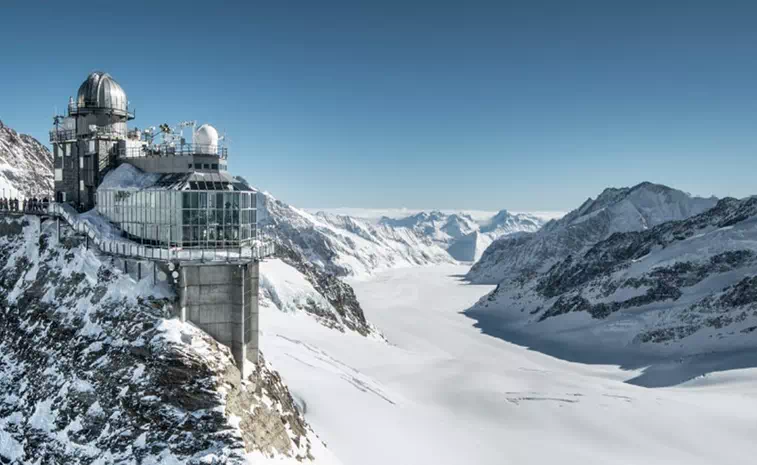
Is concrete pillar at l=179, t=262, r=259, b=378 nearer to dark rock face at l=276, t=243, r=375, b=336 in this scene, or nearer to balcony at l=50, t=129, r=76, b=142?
balcony at l=50, t=129, r=76, b=142

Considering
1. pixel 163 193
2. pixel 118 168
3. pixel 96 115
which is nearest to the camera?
pixel 163 193

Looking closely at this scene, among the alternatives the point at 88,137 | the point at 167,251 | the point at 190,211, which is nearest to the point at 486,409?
the point at 190,211

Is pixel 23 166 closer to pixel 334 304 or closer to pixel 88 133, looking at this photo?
pixel 334 304

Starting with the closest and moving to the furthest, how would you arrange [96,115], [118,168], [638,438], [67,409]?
[67,409]
[118,168]
[96,115]
[638,438]

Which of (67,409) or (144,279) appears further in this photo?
(144,279)

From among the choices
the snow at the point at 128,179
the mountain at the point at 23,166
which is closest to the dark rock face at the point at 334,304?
the mountain at the point at 23,166

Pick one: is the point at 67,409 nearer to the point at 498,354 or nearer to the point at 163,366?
the point at 163,366

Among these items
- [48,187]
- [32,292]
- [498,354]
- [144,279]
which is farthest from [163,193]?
[498,354]
